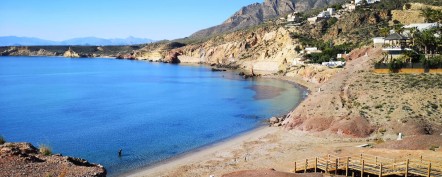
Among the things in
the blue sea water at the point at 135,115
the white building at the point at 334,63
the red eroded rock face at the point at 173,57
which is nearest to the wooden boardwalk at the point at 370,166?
the blue sea water at the point at 135,115

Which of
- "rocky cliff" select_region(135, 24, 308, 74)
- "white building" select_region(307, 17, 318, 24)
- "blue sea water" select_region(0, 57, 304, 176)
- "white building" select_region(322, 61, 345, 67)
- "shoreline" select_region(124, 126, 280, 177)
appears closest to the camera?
"shoreline" select_region(124, 126, 280, 177)

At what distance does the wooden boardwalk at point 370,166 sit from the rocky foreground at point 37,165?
1405 cm

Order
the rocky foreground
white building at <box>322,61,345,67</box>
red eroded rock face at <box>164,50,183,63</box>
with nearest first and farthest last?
the rocky foreground < white building at <box>322,61,345,67</box> < red eroded rock face at <box>164,50,183,63</box>

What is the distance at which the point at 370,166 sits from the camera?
2906cm

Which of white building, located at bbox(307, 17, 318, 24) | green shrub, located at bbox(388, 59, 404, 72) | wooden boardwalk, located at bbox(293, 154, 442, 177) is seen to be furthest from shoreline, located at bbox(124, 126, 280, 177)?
white building, located at bbox(307, 17, 318, 24)

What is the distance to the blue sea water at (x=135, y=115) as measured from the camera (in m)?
43.1

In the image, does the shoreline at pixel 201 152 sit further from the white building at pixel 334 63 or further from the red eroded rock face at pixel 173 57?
the red eroded rock face at pixel 173 57

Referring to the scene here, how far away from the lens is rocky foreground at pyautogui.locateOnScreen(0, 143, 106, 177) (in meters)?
24.5

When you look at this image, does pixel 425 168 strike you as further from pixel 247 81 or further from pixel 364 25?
pixel 364 25

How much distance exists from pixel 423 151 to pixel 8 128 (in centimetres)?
4350

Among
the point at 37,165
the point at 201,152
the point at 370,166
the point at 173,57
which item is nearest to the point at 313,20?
the point at 173,57

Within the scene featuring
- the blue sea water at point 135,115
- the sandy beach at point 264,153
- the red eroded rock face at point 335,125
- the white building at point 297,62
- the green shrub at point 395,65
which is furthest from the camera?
the white building at point 297,62

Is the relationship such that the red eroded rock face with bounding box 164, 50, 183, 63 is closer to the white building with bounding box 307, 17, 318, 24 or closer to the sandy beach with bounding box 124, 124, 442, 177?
the white building with bounding box 307, 17, 318, 24

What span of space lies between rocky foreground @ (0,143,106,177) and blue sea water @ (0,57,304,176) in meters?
8.20
